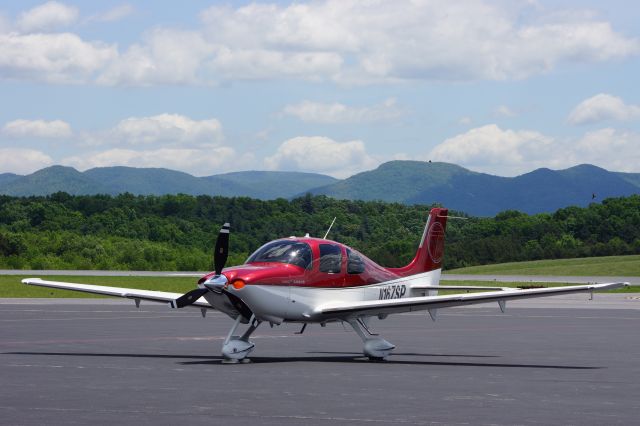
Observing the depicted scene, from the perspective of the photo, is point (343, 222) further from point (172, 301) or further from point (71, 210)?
point (172, 301)

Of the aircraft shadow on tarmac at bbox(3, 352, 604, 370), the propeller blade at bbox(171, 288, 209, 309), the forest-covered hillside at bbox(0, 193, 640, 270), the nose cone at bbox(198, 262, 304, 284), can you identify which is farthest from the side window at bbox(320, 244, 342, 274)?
the forest-covered hillside at bbox(0, 193, 640, 270)

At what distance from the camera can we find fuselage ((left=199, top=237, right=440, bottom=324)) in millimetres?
22406

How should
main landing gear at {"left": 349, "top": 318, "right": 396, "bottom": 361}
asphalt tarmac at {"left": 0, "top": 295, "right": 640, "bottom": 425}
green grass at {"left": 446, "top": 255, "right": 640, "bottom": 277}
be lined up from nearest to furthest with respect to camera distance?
asphalt tarmac at {"left": 0, "top": 295, "right": 640, "bottom": 425}, main landing gear at {"left": 349, "top": 318, "right": 396, "bottom": 361}, green grass at {"left": 446, "top": 255, "right": 640, "bottom": 277}

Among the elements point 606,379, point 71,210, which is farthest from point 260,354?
point 71,210

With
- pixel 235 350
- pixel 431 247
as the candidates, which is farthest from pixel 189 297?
pixel 431 247

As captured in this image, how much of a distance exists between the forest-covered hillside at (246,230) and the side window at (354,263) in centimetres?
6383

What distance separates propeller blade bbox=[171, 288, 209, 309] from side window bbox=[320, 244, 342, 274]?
2810 millimetres

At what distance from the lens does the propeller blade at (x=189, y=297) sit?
72.8 ft

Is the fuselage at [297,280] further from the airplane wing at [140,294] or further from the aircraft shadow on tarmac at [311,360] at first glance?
the airplane wing at [140,294]

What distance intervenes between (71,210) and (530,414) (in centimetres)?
11491

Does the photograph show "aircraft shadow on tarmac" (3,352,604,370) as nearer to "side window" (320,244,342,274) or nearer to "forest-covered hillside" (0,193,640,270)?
"side window" (320,244,342,274)

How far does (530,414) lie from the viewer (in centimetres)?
1487

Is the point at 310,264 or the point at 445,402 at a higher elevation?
the point at 310,264

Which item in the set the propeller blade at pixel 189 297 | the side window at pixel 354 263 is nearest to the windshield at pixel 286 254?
the side window at pixel 354 263
